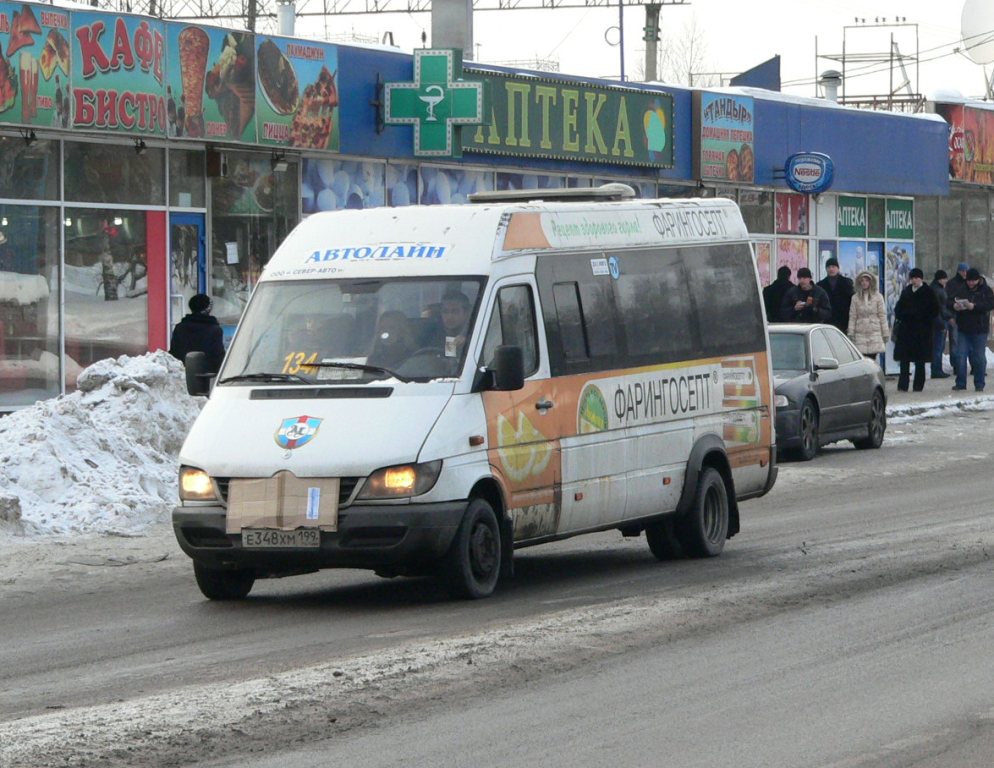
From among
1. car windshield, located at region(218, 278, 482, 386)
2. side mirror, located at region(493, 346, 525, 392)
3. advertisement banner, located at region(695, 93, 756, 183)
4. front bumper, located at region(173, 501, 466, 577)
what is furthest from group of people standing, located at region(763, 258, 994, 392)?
front bumper, located at region(173, 501, 466, 577)

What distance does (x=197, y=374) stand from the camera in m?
12.1

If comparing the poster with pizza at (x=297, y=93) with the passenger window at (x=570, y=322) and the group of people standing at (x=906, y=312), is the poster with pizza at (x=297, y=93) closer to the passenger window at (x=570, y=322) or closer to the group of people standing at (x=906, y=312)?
the group of people standing at (x=906, y=312)

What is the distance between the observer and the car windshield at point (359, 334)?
1118 centimetres

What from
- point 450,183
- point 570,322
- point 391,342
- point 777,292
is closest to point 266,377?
point 391,342

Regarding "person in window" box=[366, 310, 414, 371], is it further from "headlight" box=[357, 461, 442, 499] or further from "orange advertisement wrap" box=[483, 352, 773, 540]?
"headlight" box=[357, 461, 442, 499]

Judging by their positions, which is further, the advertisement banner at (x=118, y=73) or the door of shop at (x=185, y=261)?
the door of shop at (x=185, y=261)

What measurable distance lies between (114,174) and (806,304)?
31.1 ft

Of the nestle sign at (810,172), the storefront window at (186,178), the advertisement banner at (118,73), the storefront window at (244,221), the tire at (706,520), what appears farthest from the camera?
the nestle sign at (810,172)

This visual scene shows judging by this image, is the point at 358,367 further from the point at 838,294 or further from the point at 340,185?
the point at 838,294

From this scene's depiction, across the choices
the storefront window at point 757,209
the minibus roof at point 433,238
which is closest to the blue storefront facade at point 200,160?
the storefront window at point 757,209

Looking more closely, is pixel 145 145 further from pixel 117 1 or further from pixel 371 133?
pixel 117 1

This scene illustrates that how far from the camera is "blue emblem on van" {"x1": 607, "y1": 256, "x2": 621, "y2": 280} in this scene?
12.7m

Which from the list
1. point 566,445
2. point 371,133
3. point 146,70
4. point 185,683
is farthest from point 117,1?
point 185,683

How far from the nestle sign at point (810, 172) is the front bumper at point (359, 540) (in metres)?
25.0
